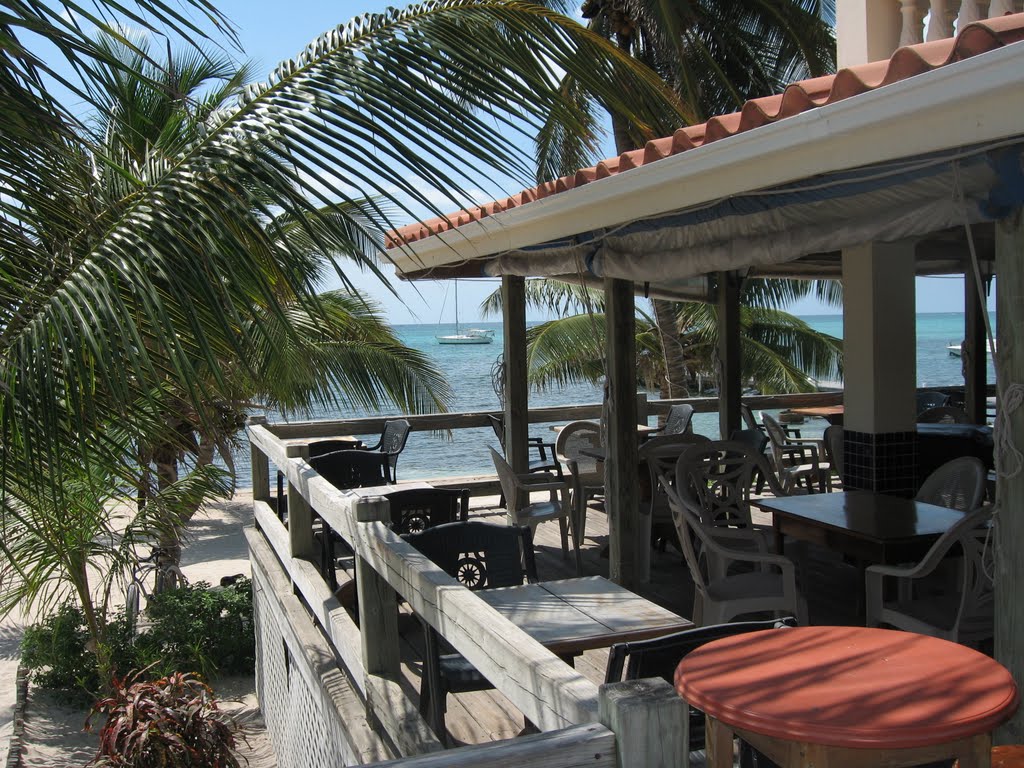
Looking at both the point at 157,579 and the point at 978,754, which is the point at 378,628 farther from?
the point at 157,579

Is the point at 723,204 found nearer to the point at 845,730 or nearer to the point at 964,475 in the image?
the point at 964,475

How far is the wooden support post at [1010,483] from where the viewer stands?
9.66 feet

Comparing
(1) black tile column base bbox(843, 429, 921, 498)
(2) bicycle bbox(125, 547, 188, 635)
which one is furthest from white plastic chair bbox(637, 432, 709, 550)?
(2) bicycle bbox(125, 547, 188, 635)

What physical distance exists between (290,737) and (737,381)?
195 inches

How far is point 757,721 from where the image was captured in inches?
73.5

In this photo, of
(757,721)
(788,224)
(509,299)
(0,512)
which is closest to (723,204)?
(788,224)

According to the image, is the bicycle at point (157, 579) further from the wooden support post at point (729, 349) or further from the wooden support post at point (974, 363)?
the wooden support post at point (974, 363)

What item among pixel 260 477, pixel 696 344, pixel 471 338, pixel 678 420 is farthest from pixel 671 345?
pixel 471 338

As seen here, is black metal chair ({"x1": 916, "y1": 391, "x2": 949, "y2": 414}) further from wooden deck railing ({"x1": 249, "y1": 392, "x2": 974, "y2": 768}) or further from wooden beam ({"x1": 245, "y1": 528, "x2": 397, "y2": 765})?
wooden beam ({"x1": 245, "y1": 528, "x2": 397, "y2": 765})

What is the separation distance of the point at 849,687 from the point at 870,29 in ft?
14.9

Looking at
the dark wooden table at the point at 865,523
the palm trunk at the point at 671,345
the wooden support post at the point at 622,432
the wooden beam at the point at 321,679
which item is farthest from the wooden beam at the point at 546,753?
the palm trunk at the point at 671,345

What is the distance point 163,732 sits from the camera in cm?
554

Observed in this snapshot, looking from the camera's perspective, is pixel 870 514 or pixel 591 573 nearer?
pixel 870 514

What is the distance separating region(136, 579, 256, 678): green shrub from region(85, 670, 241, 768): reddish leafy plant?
1.90m
